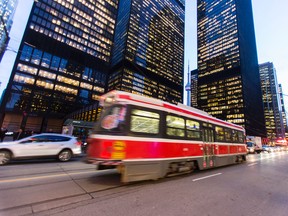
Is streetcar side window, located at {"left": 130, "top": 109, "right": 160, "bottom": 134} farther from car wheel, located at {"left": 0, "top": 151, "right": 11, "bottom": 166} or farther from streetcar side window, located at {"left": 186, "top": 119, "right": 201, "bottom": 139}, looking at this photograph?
car wheel, located at {"left": 0, "top": 151, "right": 11, "bottom": 166}

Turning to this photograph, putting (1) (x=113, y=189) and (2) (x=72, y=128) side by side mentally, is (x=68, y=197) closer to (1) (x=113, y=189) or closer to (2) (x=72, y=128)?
→ (1) (x=113, y=189)

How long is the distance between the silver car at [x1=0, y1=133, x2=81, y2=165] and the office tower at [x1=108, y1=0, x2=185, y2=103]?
289 feet

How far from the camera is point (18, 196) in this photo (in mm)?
3699

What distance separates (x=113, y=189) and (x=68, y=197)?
4.09 ft

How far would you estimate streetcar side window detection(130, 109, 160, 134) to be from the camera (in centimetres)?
502

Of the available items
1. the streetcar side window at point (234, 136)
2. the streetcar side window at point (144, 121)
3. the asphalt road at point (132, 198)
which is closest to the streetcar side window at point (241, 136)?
the streetcar side window at point (234, 136)

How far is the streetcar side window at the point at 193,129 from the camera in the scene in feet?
22.6

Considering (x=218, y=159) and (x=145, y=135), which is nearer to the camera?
(x=145, y=135)

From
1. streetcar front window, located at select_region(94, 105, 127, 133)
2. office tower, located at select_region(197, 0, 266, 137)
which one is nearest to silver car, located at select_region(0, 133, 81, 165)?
streetcar front window, located at select_region(94, 105, 127, 133)

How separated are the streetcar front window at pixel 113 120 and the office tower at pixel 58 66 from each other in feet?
116

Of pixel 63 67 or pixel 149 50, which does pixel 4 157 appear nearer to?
pixel 63 67

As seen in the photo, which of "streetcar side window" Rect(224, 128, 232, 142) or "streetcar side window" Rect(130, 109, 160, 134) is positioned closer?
"streetcar side window" Rect(130, 109, 160, 134)

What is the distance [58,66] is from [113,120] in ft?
206

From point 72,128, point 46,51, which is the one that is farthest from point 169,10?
point 72,128
